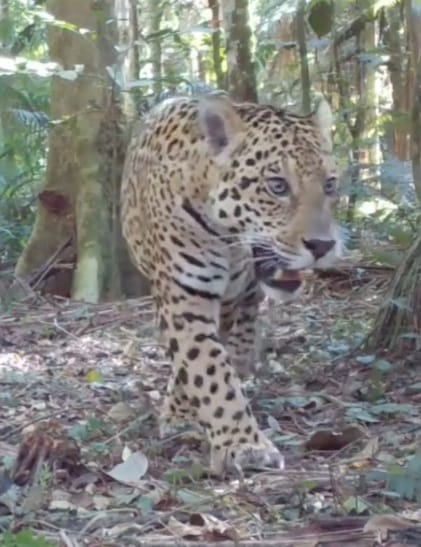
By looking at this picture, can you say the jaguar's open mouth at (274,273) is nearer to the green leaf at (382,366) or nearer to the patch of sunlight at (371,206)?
the green leaf at (382,366)

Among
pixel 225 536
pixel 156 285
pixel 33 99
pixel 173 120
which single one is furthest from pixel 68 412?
pixel 33 99

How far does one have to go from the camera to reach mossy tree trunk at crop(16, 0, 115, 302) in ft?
30.7

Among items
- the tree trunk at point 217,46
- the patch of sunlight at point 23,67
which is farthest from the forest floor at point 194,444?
the tree trunk at point 217,46

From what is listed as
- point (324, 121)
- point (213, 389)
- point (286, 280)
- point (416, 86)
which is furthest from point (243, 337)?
point (416, 86)

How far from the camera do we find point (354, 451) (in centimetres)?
468

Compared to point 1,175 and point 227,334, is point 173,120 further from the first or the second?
point 1,175

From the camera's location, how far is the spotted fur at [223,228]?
478 cm

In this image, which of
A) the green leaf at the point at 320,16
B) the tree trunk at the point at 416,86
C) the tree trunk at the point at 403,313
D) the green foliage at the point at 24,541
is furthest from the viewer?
the green leaf at the point at 320,16

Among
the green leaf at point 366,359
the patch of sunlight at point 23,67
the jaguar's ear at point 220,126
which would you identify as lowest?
the green leaf at point 366,359

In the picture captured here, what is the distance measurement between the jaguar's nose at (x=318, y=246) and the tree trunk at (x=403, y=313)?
144 centimetres

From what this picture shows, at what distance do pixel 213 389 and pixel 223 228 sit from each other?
72cm

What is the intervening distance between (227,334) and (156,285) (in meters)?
0.89

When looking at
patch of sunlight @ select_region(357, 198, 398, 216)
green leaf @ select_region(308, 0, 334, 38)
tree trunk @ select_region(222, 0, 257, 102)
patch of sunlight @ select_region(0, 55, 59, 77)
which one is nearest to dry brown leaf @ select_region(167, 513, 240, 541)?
patch of sunlight @ select_region(0, 55, 59, 77)

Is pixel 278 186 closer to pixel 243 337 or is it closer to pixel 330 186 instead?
pixel 330 186
